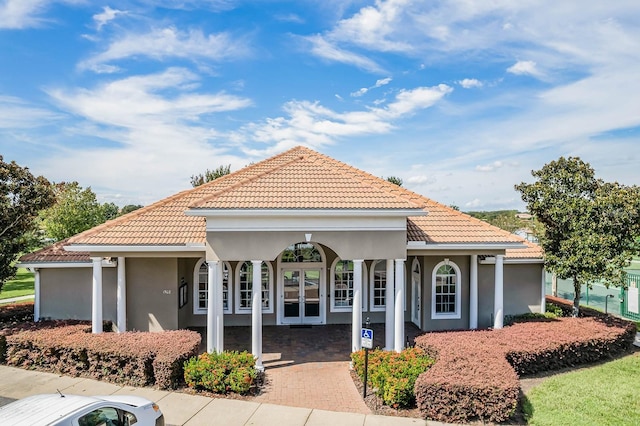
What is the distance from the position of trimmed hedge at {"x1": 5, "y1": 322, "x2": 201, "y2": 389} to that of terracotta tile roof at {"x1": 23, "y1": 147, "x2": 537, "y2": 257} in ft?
8.94

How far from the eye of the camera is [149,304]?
1368cm

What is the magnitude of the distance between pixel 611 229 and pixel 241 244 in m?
12.0

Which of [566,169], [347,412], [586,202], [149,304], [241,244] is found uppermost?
[566,169]

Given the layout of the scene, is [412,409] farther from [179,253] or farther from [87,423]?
[179,253]

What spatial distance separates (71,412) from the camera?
5.76m

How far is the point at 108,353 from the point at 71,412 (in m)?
5.31

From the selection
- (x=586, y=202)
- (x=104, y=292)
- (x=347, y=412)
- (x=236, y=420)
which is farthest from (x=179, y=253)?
(x=586, y=202)

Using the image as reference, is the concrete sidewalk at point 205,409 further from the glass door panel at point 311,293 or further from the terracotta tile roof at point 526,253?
the terracotta tile roof at point 526,253

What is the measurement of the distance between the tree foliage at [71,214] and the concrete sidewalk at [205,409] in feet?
61.0

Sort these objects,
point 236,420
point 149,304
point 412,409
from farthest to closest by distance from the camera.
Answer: point 149,304, point 412,409, point 236,420

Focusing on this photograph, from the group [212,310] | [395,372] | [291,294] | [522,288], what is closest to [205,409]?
[212,310]

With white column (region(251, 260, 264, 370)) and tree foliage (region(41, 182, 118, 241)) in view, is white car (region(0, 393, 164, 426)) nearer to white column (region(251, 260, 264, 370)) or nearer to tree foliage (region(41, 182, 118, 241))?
white column (region(251, 260, 264, 370))

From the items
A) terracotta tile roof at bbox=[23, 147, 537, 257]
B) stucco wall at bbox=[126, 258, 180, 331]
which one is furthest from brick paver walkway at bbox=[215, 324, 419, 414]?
terracotta tile roof at bbox=[23, 147, 537, 257]

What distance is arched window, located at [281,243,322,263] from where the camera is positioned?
16297 mm
